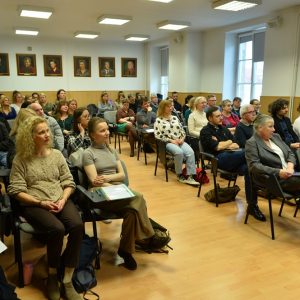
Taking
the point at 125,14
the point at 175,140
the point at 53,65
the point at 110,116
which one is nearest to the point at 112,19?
the point at 125,14

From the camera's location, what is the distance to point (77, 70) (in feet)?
35.9

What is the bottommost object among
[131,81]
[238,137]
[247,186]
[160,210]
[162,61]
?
[160,210]

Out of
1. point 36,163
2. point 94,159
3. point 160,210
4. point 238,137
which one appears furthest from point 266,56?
point 36,163

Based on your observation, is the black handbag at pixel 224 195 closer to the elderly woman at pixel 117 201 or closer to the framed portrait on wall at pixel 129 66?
→ the elderly woman at pixel 117 201

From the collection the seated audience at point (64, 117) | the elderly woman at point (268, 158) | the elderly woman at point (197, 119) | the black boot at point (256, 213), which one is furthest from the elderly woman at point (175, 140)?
the elderly woman at point (268, 158)

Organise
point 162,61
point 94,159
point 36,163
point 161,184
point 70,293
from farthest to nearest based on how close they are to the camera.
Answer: point 162,61 → point 161,184 → point 94,159 → point 36,163 → point 70,293

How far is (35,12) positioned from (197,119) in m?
4.13

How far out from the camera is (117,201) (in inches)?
91.4

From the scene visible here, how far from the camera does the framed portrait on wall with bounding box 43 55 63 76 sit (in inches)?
412

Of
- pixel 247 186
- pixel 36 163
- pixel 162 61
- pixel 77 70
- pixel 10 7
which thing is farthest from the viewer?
pixel 162 61

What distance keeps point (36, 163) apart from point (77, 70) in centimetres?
931

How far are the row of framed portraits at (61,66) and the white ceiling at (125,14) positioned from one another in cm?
96

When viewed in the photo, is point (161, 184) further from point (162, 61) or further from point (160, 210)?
point (162, 61)

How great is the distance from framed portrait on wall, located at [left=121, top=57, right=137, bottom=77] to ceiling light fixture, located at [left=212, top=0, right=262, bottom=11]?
587 cm
